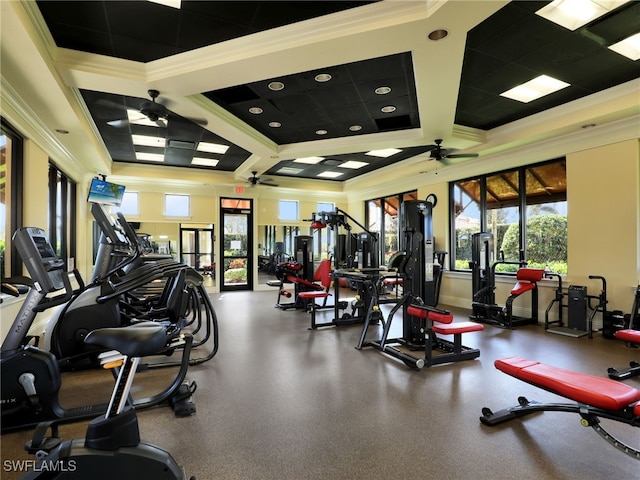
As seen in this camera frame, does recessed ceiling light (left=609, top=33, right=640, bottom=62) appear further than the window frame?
No

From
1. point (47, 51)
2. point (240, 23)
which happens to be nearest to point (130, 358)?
point (240, 23)

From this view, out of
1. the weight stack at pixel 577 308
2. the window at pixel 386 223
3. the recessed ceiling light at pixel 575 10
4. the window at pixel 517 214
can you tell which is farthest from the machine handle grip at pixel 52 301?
the window at pixel 386 223

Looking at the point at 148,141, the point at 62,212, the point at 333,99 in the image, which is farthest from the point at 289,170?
the point at 62,212

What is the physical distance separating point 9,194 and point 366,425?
210 inches

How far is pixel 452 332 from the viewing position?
12.8ft

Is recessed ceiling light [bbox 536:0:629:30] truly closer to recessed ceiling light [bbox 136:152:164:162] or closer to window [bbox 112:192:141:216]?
recessed ceiling light [bbox 136:152:164:162]

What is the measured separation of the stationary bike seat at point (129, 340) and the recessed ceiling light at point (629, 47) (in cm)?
525

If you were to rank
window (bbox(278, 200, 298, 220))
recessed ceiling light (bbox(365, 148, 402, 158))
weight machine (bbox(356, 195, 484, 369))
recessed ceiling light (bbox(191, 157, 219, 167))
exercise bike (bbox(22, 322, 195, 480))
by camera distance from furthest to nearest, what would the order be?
window (bbox(278, 200, 298, 220)) < recessed ceiling light (bbox(191, 157, 219, 167)) < recessed ceiling light (bbox(365, 148, 402, 158)) < weight machine (bbox(356, 195, 484, 369)) < exercise bike (bbox(22, 322, 195, 480))

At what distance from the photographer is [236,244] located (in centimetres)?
1077

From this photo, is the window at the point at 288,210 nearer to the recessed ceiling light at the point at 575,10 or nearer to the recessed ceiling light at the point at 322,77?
the recessed ceiling light at the point at 322,77

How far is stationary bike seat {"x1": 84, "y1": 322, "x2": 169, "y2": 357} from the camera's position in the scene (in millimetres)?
1594

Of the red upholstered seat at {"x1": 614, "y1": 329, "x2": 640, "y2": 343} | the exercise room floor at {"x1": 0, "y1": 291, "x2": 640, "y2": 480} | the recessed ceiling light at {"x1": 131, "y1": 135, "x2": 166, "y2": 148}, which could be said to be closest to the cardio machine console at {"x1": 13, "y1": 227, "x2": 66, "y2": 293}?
the exercise room floor at {"x1": 0, "y1": 291, "x2": 640, "y2": 480}

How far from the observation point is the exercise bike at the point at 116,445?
5.19ft

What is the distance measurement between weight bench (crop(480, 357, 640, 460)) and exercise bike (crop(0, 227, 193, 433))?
101 inches
